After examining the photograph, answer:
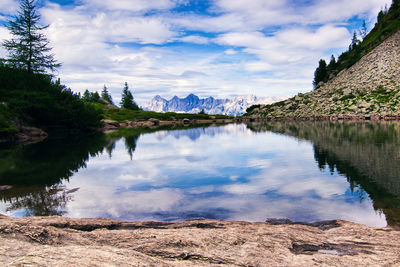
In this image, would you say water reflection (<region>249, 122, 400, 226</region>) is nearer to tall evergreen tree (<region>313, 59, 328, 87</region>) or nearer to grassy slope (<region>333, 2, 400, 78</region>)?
grassy slope (<region>333, 2, 400, 78</region>)

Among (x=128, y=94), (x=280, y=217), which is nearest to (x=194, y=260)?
(x=280, y=217)

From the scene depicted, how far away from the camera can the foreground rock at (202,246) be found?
21.1 ft

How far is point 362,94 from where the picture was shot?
102000 mm

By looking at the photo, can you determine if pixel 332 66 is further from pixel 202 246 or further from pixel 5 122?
pixel 202 246

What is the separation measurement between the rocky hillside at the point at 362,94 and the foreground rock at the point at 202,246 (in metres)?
88.7

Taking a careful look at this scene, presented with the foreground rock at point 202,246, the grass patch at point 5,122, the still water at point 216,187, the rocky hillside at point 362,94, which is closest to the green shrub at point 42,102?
the grass patch at point 5,122

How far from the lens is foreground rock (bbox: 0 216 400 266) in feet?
21.1

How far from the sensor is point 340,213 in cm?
1280

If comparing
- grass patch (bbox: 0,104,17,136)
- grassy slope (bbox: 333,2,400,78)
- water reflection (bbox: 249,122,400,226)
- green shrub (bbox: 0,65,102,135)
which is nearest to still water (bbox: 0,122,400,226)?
water reflection (bbox: 249,122,400,226)

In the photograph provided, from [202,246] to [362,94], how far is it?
371 feet

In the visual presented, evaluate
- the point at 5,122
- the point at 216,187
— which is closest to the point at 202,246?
the point at 216,187

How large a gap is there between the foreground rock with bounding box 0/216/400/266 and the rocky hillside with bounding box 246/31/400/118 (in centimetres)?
8871

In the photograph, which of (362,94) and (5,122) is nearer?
(5,122)

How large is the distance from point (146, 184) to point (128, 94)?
17785 cm
